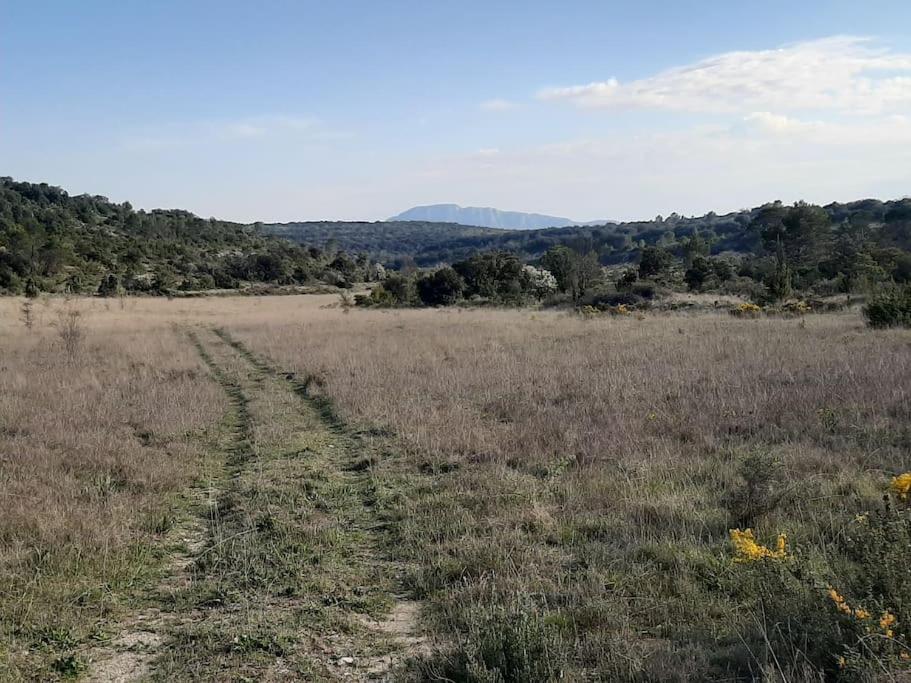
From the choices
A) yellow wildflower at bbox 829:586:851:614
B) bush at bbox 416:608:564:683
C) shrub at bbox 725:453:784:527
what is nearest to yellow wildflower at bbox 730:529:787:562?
yellow wildflower at bbox 829:586:851:614

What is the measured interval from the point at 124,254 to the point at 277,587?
6433 cm

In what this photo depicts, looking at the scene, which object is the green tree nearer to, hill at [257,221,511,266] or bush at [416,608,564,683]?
bush at [416,608,564,683]

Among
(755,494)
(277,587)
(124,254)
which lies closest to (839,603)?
(755,494)

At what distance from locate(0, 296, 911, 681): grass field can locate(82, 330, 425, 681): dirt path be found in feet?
0.08

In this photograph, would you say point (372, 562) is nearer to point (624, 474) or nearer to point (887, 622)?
point (624, 474)

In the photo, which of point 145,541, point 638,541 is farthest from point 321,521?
point 638,541

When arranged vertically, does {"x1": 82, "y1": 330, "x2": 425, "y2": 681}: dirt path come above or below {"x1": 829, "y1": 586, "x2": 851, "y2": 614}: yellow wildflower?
below

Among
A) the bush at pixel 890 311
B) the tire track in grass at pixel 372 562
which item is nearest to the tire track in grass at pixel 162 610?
the tire track in grass at pixel 372 562

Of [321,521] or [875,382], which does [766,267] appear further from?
[321,521]

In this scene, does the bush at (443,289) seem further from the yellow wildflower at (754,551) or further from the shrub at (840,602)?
the shrub at (840,602)

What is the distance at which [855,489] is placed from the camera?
19.0 feet

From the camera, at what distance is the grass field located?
3.61 m

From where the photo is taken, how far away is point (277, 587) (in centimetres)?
473

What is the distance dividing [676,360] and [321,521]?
33.2 feet
